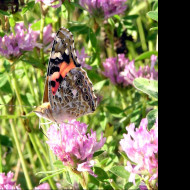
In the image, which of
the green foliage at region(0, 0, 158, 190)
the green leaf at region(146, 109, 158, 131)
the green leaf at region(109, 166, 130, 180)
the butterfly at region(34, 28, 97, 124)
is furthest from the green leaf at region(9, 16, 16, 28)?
the green leaf at region(109, 166, 130, 180)

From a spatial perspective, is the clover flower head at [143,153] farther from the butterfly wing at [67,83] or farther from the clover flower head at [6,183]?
the clover flower head at [6,183]

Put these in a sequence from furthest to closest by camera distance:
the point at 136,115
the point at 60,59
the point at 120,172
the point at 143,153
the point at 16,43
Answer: the point at 136,115 < the point at 16,43 < the point at 60,59 < the point at 120,172 < the point at 143,153

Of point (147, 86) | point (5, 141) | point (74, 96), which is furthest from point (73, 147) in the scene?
point (5, 141)

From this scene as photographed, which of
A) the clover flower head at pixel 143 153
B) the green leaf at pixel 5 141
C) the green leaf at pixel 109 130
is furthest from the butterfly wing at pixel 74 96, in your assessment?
the green leaf at pixel 5 141

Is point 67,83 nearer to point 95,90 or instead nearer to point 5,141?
point 95,90

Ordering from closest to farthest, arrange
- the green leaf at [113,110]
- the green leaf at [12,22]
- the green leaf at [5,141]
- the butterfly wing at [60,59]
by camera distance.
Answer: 1. the butterfly wing at [60,59]
2. the green leaf at [12,22]
3. the green leaf at [113,110]
4. the green leaf at [5,141]
